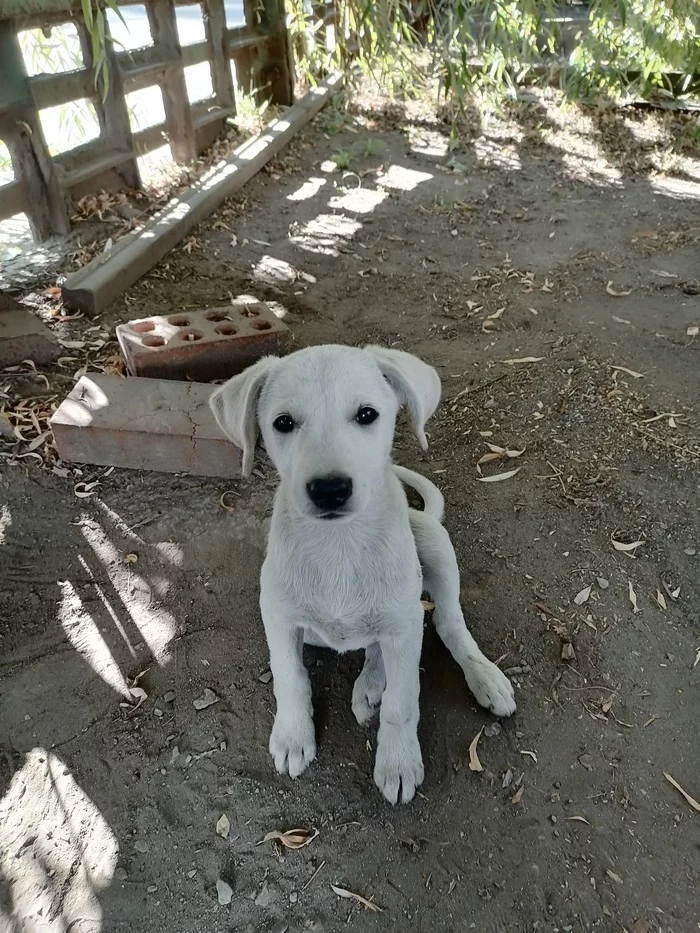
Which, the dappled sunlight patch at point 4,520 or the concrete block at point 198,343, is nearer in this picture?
the dappled sunlight patch at point 4,520

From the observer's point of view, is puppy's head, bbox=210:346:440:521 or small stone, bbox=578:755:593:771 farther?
small stone, bbox=578:755:593:771

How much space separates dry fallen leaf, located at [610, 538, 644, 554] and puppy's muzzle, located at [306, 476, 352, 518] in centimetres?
179

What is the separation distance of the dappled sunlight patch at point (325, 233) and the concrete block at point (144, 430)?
9.50 ft

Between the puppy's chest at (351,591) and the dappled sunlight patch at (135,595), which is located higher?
the puppy's chest at (351,591)

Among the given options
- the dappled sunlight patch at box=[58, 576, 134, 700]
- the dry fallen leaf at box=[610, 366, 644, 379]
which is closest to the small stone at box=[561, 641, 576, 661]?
the dappled sunlight patch at box=[58, 576, 134, 700]

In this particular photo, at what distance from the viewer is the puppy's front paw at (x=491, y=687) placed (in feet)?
8.21

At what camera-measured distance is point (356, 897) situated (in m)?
2.04

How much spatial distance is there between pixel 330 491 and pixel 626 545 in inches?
74.4

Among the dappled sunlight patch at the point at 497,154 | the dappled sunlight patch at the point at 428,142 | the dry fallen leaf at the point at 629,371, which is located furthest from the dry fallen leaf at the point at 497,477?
the dappled sunlight patch at the point at 428,142

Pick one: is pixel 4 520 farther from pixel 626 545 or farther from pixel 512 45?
pixel 512 45

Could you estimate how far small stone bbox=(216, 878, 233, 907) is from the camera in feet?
6.68

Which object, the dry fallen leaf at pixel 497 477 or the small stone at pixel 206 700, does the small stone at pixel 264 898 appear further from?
the dry fallen leaf at pixel 497 477

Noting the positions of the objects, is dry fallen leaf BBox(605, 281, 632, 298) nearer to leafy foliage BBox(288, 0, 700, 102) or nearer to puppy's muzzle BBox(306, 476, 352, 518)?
leafy foliage BBox(288, 0, 700, 102)

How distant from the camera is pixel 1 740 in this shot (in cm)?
247
